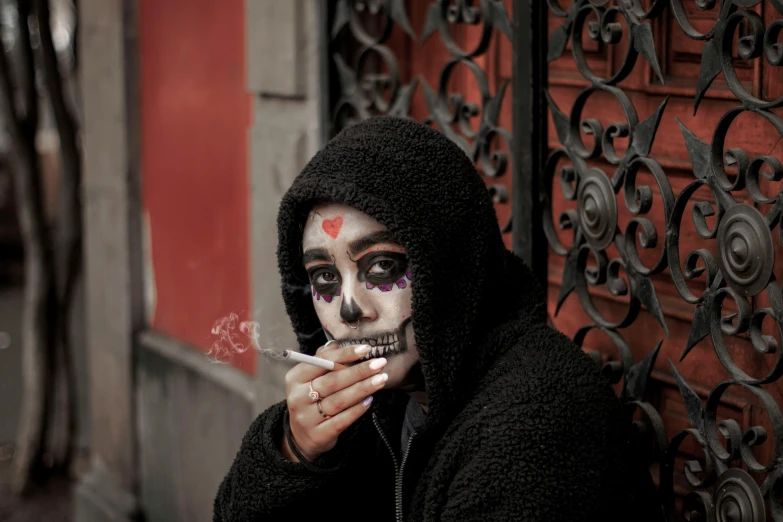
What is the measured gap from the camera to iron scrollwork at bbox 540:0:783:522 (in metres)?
2.06

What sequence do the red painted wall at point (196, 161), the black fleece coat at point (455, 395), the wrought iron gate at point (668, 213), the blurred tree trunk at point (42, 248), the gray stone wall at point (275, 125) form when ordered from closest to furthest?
the black fleece coat at point (455, 395), the wrought iron gate at point (668, 213), the gray stone wall at point (275, 125), the red painted wall at point (196, 161), the blurred tree trunk at point (42, 248)

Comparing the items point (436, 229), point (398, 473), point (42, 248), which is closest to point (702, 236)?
point (436, 229)

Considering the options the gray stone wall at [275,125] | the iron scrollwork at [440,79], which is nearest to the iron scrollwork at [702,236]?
the iron scrollwork at [440,79]

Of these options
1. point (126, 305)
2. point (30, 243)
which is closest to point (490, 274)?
point (126, 305)

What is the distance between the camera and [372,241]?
207 cm

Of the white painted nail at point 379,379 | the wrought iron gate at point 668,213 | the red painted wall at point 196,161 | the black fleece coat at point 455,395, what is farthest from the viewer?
the red painted wall at point 196,161

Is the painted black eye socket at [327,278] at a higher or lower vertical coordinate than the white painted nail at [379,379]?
higher

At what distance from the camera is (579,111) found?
2.61 m

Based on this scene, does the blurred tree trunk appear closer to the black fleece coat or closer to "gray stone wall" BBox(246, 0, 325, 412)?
"gray stone wall" BBox(246, 0, 325, 412)

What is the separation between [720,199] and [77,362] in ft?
17.4

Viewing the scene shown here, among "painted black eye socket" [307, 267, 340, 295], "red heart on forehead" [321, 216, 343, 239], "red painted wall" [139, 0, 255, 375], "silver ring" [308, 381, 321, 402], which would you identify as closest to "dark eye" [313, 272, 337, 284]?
"painted black eye socket" [307, 267, 340, 295]

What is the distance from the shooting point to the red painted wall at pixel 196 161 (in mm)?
4215

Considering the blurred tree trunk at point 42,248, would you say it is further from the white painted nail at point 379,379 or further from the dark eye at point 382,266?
the white painted nail at point 379,379

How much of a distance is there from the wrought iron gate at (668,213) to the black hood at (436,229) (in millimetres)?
413
